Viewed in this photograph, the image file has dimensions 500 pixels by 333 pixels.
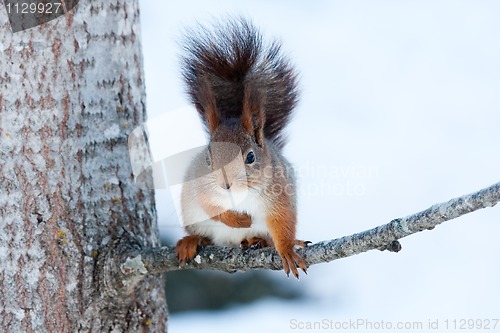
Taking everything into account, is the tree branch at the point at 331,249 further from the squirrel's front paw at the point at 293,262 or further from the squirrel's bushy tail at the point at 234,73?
the squirrel's bushy tail at the point at 234,73

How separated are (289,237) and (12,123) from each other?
54 cm

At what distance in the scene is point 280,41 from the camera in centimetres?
161

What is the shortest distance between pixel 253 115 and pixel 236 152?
115 millimetres

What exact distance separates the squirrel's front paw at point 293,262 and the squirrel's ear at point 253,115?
1.02 ft

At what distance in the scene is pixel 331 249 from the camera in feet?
3.90

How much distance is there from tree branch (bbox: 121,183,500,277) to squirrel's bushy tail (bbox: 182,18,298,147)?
329 mm

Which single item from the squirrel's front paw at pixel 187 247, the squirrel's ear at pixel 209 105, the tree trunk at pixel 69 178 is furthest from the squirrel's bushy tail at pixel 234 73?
the squirrel's front paw at pixel 187 247

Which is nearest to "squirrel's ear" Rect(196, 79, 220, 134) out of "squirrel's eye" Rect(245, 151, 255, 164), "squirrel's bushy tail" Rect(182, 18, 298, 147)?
"squirrel's bushy tail" Rect(182, 18, 298, 147)

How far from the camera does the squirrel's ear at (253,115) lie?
1.57 m

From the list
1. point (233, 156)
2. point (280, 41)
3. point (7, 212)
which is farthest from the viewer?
point (280, 41)

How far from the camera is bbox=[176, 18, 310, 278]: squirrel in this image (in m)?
1.49

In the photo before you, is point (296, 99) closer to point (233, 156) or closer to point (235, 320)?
point (233, 156)

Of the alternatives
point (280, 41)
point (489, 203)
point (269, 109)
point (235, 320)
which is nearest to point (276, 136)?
point (269, 109)

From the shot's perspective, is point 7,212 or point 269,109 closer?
point 7,212
